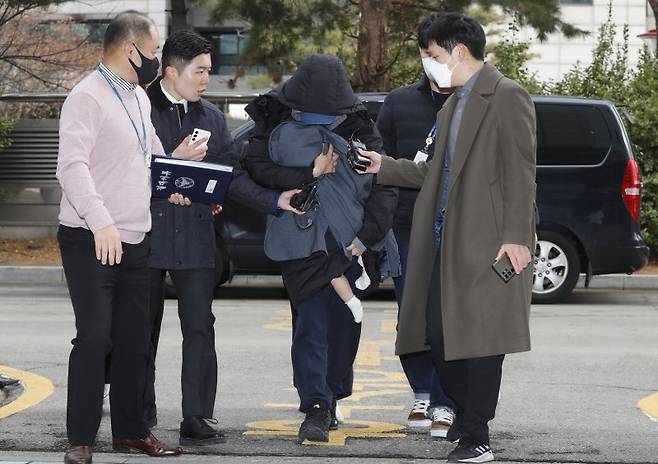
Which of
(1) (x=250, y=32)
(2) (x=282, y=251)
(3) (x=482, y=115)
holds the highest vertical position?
(1) (x=250, y=32)

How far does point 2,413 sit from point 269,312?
18.1 feet

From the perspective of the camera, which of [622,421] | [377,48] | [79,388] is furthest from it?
[377,48]

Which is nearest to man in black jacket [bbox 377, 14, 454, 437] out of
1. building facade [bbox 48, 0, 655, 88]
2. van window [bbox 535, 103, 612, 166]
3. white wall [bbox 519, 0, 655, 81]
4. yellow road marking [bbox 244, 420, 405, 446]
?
yellow road marking [bbox 244, 420, 405, 446]

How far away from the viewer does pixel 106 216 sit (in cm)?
529

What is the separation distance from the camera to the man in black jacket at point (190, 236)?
603cm

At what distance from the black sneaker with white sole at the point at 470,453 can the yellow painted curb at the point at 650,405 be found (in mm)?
1553

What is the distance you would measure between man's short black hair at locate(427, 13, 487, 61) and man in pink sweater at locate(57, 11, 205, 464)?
112 cm

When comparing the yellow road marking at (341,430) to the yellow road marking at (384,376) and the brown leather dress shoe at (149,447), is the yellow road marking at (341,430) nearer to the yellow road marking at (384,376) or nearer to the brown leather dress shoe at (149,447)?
the brown leather dress shoe at (149,447)

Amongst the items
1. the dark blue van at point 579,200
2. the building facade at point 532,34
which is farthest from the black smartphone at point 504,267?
the building facade at point 532,34

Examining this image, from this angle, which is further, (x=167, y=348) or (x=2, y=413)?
Result: (x=167, y=348)

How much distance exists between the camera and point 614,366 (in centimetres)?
888

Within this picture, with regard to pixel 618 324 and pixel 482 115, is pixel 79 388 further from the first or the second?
pixel 618 324

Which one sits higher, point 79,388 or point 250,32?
point 250,32

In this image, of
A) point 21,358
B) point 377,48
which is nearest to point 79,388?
point 21,358
